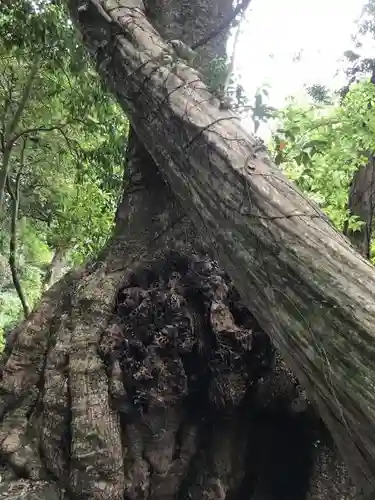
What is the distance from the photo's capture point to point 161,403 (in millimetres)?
1910

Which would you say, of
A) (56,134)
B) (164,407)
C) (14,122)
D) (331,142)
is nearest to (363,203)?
(331,142)

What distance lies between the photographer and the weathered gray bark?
4.13ft

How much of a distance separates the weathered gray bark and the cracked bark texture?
15.5 inches

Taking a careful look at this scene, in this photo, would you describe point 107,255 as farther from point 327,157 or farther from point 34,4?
point 34,4

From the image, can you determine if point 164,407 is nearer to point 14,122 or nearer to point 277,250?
point 277,250

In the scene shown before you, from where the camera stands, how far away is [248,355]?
6.48 ft

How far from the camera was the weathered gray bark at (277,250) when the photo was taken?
1259 millimetres

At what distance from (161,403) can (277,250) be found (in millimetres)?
774

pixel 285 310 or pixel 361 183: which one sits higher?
pixel 361 183

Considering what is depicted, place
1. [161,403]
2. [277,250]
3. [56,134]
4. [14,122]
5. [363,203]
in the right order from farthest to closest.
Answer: [56,134] → [14,122] → [363,203] → [161,403] → [277,250]

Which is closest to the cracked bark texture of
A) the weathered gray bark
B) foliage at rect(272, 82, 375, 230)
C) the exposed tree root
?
the exposed tree root

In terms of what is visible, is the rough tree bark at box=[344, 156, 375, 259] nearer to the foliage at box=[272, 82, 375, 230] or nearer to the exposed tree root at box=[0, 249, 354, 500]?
the foliage at box=[272, 82, 375, 230]

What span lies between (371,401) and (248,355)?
800mm

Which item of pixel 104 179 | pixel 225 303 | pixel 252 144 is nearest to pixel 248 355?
pixel 225 303
